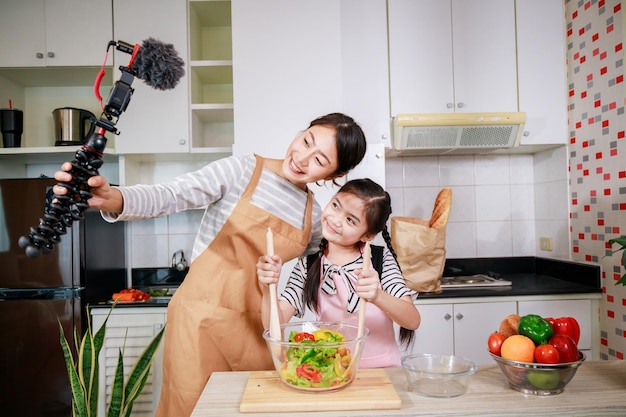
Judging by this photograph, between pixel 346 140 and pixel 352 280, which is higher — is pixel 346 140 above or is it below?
above

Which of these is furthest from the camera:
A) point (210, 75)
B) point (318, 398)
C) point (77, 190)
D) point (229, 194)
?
point (210, 75)

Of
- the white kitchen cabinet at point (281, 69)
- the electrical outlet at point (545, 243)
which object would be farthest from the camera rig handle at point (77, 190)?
the electrical outlet at point (545, 243)

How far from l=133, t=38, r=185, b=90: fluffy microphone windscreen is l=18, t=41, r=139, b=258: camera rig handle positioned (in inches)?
1.3

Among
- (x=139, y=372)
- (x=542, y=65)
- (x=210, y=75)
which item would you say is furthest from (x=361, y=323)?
(x=542, y=65)

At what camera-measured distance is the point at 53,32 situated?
245 cm

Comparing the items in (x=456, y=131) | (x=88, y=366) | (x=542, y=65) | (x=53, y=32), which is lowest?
(x=88, y=366)

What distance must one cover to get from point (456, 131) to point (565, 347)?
5.60 ft

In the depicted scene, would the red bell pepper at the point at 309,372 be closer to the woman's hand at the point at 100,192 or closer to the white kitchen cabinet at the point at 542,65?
the woman's hand at the point at 100,192

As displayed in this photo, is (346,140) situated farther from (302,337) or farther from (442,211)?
(442,211)

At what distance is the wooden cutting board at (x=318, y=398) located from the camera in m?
0.89

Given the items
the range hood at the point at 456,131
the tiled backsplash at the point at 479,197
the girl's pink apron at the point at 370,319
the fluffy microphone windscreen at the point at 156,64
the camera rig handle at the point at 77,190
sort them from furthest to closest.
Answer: the tiled backsplash at the point at 479,197, the range hood at the point at 456,131, the girl's pink apron at the point at 370,319, the fluffy microphone windscreen at the point at 156,64, the camera rig handle at the point at 77,190

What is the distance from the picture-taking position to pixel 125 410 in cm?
192

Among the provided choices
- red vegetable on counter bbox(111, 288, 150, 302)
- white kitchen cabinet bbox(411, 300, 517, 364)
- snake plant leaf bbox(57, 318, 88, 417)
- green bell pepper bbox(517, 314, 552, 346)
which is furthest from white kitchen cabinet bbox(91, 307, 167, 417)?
green bell pepper bbox(517, 314, 552, 346)

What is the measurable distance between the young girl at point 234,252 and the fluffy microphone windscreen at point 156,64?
13.0 inches
